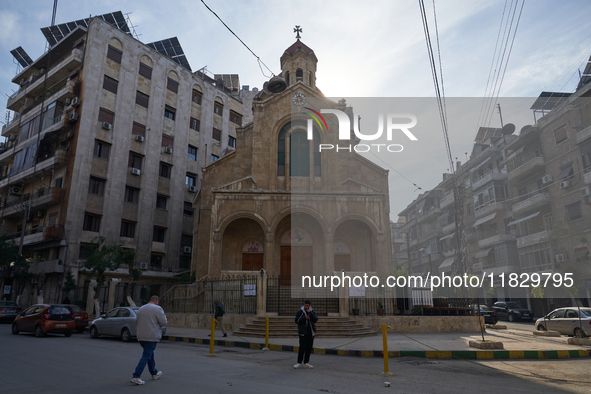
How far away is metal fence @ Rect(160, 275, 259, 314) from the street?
647cm

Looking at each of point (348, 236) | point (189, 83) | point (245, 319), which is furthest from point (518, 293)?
point (189, 83)

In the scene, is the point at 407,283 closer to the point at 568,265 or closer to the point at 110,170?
the point at 568,265

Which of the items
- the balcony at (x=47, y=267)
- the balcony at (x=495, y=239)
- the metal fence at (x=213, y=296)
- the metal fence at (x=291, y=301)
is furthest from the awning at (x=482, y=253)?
the balcony at (x=47, y=267)

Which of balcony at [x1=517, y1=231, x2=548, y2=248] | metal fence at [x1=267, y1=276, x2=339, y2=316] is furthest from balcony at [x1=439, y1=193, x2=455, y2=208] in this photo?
metal fence at [x1=267, y1=276, x2=339, y2=316]

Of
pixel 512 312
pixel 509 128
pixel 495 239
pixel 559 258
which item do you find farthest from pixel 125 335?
pixel 509 128

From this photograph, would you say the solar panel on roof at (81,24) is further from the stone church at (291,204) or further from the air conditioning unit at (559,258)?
the air conditioning unit at (559,258)

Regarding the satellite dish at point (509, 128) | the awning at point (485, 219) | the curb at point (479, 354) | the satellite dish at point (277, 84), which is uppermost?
the satellite dish at point (509, 128)

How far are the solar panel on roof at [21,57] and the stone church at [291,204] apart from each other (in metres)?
28.6

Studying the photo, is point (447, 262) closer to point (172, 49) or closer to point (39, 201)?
point (172, 49)

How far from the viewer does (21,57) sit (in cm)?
3991

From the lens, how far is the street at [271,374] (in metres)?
6.00

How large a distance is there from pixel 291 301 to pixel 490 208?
28197mm

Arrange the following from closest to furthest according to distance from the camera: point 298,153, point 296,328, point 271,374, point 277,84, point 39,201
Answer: point 271,374, point 296,328, point 298,153, point 39,201, point 277,84

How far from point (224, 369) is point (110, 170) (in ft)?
83.6
